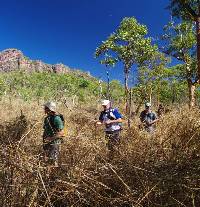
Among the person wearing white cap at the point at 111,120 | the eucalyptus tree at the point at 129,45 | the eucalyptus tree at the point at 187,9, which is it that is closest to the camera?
the person wearing white cap at the point at 111,120

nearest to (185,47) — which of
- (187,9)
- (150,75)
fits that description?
(150,75)

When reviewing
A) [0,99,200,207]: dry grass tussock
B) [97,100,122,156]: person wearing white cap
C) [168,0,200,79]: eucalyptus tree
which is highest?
[168,0,200,79]: eucalyptus tree

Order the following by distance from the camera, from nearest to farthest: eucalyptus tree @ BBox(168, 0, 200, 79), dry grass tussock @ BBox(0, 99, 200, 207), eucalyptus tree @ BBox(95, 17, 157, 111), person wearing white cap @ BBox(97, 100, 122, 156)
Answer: dry grass tussock @ BBox(0, 99, 200, 207) → person wearing white cap @ BBox(97, 100, 122, 156) → eucalyptus tree @ BBox(168, 0, 200, 79) → eucalyptus tree @ BBox(95, 17, 157, 111)

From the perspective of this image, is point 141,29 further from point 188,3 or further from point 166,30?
point 188,3

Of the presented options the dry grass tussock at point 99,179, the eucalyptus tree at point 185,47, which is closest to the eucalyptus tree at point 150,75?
the eucalyptus tree at point 185,47

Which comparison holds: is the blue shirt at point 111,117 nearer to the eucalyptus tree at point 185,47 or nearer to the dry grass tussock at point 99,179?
the dry grass tussock at point 99,179

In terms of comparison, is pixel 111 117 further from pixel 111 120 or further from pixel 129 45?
pixel 129 45

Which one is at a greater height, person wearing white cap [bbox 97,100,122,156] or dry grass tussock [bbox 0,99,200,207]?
person wearing white cap [bbox 97,100,122,156]

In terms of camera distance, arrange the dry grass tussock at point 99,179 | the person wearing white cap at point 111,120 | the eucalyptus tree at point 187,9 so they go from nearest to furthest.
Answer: the dry grass tussock at point 99,179 < the person wearing white cap at point 111,120 < the eucalyptus tree at point 187,9

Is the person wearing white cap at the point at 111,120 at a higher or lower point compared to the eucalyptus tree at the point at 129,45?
lower

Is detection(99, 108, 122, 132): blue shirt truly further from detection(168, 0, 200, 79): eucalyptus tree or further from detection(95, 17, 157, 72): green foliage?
detection(95, 17, 157, 72): green foliage

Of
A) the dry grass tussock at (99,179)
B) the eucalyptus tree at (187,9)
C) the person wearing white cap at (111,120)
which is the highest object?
the eucalyptus tree at (187,9)

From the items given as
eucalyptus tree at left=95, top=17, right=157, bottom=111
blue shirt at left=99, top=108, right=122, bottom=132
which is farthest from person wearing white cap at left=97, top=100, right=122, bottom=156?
eucalyptus tree at left=95, top=17, right=157, bottom=111

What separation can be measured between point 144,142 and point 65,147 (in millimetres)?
982
